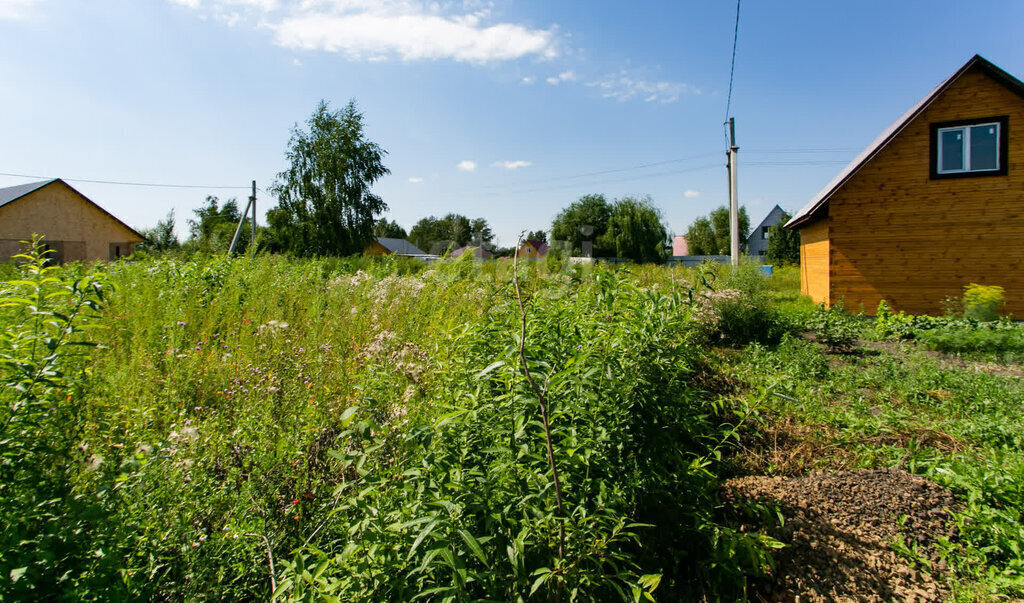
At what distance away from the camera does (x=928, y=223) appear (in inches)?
380

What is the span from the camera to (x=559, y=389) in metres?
1.71

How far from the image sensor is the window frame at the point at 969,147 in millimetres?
9242

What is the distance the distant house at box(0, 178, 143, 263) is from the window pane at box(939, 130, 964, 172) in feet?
87.9

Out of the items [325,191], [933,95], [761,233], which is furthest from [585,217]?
[933,95]

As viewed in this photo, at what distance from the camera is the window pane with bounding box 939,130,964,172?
9.60 m

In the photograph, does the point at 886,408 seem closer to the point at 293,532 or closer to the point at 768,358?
the point at 768,358

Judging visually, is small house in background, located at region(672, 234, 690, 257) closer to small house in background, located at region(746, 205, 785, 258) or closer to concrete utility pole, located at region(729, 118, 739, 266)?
small house in background, located at region(746, 205, 785, 258)

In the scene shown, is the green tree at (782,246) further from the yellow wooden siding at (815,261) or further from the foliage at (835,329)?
the foliage at (835,329)

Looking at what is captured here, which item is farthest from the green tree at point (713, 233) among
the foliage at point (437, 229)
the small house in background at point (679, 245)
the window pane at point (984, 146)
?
the window pane at point (984, 146)

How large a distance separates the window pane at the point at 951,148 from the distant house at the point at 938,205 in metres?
0.02

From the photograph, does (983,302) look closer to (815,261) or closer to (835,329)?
(815,261)

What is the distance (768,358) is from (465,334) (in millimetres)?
4876

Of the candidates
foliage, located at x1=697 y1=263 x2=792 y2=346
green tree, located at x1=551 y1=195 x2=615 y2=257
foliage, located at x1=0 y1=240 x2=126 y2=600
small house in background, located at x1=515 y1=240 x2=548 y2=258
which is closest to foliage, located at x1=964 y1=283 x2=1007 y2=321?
foliage, located at x1=697 y1=263 x2=792 y2=346

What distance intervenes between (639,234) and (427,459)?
151ft
